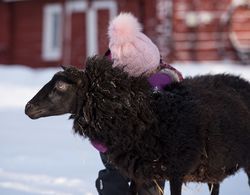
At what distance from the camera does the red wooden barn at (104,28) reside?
17.5 metres

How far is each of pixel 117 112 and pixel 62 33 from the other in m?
16.8

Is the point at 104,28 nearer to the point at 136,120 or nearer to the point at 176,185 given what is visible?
the point at 136,120

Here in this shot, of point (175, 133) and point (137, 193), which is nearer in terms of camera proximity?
point (175, 133)

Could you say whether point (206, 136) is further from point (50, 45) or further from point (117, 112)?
point (50, 45)

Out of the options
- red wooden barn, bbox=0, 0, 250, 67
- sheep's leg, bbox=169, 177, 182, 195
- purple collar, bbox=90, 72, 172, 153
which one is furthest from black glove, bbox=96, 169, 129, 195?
red wooden barn, bbox=0, 0, 250, 67

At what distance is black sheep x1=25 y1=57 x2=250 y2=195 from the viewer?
3.96 m

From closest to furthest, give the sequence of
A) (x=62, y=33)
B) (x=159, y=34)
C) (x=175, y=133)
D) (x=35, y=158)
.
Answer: (x=175, y=133)
(x=35, y=158)
(x=159, y=34)
(x=62, y=33)

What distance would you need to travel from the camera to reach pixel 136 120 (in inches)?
157

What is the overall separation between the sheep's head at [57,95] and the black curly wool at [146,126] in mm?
→ 61

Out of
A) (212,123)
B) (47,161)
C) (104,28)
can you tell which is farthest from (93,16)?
(212,123)

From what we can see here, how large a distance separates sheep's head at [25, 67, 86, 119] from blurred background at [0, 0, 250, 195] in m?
1.90

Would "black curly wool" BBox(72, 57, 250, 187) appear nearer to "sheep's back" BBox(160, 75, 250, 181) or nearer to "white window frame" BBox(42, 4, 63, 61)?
"sheep's back" BBox(160, 75, 250, 181)

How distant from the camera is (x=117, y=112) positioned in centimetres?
399

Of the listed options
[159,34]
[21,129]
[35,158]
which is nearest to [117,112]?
[35,158]
